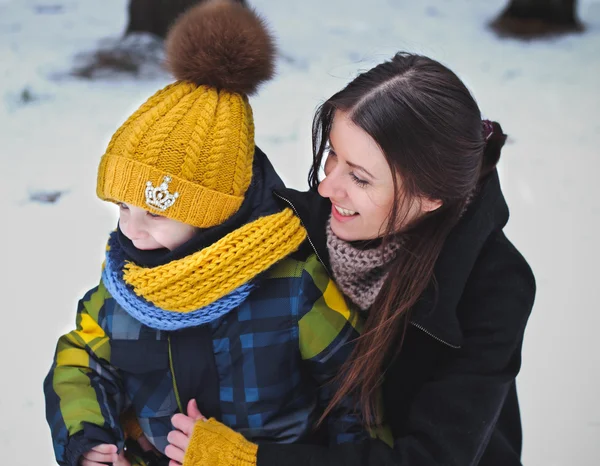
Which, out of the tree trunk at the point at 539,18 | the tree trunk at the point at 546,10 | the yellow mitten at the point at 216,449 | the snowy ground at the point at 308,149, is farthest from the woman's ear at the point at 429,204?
the tree trunk at the point at 546,10

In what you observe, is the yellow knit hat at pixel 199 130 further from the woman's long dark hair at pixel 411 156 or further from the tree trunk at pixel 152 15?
the tree trunk at pixel 152 15

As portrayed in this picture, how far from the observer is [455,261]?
1294mm

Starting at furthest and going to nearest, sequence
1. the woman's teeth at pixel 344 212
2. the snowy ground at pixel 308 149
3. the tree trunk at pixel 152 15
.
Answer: the tree trunk at pixel 152 15, the snowy ground at pixel 308 149, the woman's teeth at pixel 344 212

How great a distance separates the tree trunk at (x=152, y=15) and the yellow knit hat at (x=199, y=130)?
218 cm

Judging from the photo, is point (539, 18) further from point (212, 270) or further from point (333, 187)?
point (212, 270)

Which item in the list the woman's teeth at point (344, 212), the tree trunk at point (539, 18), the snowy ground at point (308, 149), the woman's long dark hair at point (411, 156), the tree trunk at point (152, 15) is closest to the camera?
the woman's long dark hair at point (411, 156)

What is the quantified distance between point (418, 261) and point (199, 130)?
18.4 inches

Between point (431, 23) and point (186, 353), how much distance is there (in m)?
3.13

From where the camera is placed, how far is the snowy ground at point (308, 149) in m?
2.05

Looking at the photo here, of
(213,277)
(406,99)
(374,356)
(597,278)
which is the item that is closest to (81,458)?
(213,277)

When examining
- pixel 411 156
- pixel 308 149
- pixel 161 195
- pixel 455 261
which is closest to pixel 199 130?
pixel 161 195

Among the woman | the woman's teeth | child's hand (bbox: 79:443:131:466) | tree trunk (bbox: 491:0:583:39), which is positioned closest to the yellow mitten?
the woman

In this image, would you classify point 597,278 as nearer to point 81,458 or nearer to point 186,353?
point 186,353

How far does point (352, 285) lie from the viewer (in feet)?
4.52
